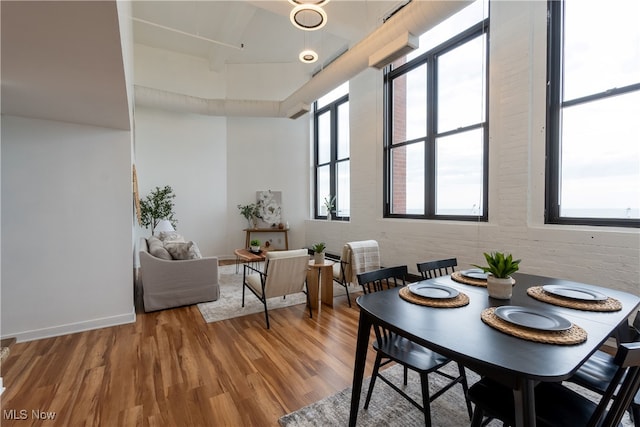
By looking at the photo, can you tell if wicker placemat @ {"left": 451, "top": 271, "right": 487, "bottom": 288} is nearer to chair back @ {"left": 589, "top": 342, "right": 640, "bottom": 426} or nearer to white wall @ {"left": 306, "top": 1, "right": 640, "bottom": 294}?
chair back @ {"left": 589, "top": 342, "right": 640, "bottom": 426}

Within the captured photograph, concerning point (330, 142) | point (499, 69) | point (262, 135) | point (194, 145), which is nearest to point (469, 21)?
point (499, 69)

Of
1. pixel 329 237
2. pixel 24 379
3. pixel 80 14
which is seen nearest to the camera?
pixel 80 14

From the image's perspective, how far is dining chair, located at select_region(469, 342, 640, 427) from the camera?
0.94 metres

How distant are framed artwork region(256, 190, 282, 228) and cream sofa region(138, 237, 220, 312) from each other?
3.25 m

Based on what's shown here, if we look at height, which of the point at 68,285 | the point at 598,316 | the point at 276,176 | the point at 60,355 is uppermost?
the point at 276,176

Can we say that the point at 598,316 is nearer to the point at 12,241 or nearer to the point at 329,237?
the point at 12,241

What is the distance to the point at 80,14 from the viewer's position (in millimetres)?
1233

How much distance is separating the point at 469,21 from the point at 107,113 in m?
4.40

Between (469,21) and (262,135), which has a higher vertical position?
(469,21)

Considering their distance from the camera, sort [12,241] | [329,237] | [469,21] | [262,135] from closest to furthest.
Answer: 1. [12,241]
2. [469,21]
3. [329,237]
4. [262,135]

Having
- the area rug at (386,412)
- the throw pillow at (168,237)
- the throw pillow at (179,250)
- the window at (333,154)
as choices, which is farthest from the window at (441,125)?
the throw pillow at (168,237)

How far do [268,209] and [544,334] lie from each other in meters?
6.33

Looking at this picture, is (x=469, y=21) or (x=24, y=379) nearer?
(x=24, y=379)

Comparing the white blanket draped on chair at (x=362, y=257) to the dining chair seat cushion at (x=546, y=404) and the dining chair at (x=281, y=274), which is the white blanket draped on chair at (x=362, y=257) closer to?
the dining chair at (x=281, y=274)
